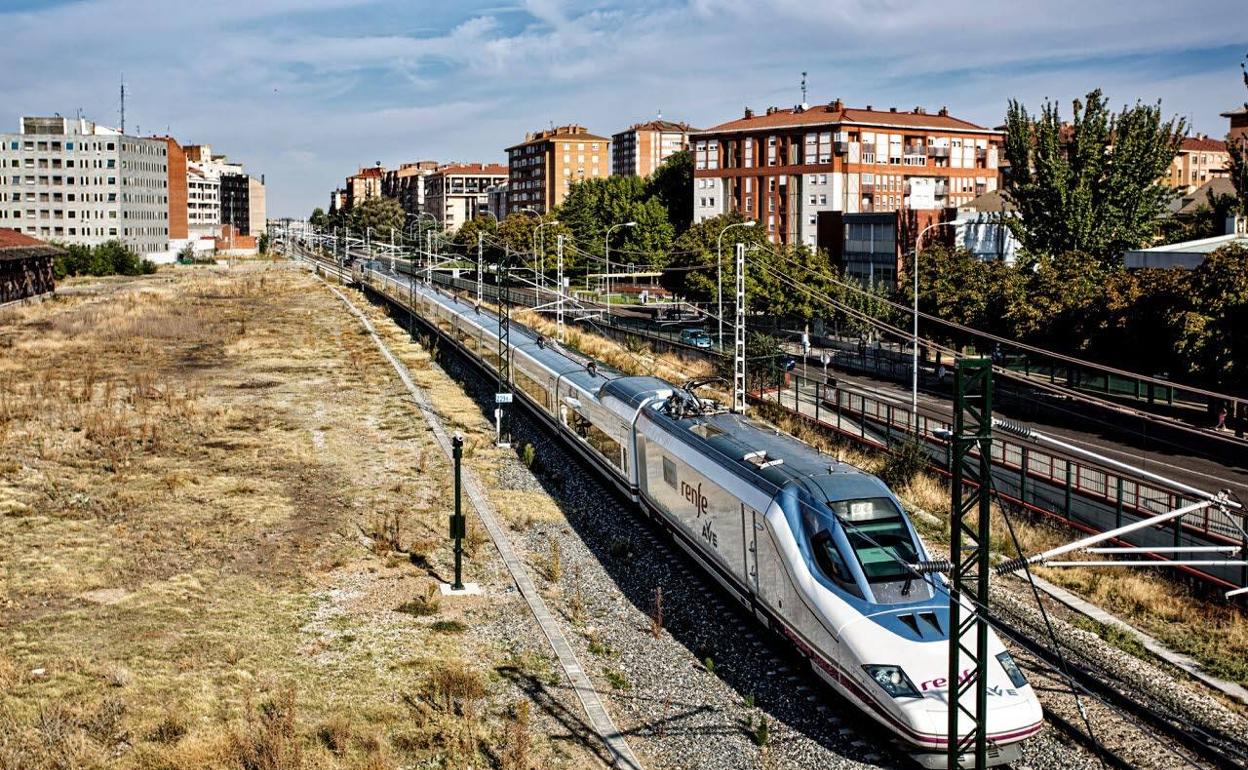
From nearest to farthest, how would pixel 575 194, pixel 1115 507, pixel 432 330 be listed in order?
pixel 1115 507
pixel 432 330
pixel 575 194

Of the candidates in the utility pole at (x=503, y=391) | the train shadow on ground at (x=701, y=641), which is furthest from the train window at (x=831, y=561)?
the utility pole at (x=503, y=391)

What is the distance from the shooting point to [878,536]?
14.7 meters

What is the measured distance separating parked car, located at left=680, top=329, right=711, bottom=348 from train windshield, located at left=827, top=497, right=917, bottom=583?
144 feet

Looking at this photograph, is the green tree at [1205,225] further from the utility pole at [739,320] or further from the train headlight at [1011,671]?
the train headlight at [1011,671]

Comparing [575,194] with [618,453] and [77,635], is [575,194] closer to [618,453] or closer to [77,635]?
[618,453]

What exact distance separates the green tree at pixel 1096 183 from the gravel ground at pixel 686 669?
1669 inches

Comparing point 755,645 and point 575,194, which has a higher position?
point 575,194

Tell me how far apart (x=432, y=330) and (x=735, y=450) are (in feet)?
147

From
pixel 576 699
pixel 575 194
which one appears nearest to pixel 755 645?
pixel 576 699

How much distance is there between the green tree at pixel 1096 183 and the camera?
57.9m

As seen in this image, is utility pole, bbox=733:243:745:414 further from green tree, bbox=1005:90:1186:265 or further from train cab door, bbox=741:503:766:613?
green tree, bbox=1005:90:1186:265

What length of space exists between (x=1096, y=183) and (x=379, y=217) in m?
141

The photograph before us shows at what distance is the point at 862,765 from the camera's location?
12836 mm

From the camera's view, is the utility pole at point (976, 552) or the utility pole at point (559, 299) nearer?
the utility pole at point (976, 552)
